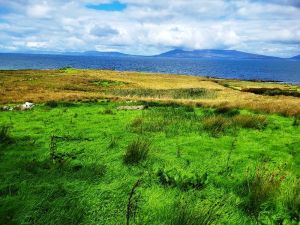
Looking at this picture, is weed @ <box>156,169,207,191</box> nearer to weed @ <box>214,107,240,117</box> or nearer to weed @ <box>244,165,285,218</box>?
weed @ <box>244,165,285,218</box>

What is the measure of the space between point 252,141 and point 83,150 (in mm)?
6398

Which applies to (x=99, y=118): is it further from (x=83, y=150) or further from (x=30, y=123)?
(x=83, y=150)

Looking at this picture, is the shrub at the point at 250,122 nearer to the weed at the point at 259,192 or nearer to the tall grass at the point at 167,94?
the weed at the point at 259,192

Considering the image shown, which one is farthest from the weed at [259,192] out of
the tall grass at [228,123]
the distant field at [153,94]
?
the distant field at [153,94]

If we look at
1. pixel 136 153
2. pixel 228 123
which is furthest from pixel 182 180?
pixel 228 123

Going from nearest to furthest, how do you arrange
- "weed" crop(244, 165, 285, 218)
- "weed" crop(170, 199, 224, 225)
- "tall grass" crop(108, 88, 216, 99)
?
"weed" crop(170, 199, 224, 225), "weed" crop(244, 165, 285, 218), "tall grass" crop(108, 88, 216, 99)

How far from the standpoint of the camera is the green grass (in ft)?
23.2

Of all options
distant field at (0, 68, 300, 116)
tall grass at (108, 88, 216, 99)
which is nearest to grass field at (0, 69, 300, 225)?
distant field at (0, 68, 300, 116)

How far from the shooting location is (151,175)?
9.33 meters

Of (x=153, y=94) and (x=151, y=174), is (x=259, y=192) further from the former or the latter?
(x=153, y=94)

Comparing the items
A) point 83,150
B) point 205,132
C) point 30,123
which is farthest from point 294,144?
Answer: point 30,123

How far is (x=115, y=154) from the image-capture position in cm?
1113

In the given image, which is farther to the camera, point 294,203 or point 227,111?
point 227,111

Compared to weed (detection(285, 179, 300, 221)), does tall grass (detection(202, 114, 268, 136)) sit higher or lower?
higher
